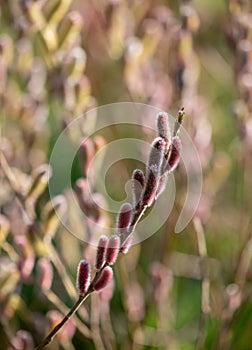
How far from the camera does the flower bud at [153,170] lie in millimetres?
544

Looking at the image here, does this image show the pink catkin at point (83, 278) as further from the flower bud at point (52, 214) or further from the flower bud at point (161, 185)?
Answer: the flower bud at point (52, 214)

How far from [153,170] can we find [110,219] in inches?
25.8

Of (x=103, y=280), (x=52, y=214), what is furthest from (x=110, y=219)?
(x=103, y=280)

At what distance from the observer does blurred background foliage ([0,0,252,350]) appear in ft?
2.85

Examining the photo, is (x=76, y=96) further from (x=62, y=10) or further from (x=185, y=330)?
(x=185, y=330)

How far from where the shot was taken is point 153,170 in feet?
1.79

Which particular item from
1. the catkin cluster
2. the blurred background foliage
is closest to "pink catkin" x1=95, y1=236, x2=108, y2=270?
the catkin cluster

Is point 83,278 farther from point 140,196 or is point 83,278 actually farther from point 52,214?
point 52,214

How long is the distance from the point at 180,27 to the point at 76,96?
0.67 feet

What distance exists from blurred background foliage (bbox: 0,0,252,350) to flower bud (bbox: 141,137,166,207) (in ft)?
0.82

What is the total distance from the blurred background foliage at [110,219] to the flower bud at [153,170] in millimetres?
250

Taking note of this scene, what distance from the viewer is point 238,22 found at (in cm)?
99

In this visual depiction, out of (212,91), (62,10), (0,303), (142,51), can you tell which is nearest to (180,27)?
(142,51)

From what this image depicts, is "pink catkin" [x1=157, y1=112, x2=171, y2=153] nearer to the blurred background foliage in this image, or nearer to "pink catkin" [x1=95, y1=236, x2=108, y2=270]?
"pink catkin" [x1=95, y1=236, x2=108, y2=270]
